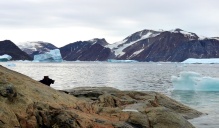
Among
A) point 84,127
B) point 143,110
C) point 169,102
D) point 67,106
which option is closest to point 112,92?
point 169,102

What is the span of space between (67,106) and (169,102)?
8030 mm

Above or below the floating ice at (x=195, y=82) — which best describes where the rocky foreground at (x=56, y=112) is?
above

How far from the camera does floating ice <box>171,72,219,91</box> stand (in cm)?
3622

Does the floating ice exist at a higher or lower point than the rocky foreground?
lower

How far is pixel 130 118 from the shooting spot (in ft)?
36.9

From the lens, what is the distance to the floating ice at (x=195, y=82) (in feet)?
119

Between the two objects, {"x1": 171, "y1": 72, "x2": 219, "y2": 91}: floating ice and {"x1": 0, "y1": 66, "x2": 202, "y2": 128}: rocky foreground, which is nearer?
{"x1": 0, "y1": 66, "x2": 202, "y2": 128}: rocky foreground

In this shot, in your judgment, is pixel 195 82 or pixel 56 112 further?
pixel 195 82

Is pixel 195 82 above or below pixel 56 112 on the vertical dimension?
below

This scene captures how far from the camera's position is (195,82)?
37781 mm

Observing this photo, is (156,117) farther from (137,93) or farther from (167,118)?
(137,93)

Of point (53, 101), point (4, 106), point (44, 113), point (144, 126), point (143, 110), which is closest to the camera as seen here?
point (4, 106)

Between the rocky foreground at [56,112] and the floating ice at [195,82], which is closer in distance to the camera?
the rocky foreground at [56,112]

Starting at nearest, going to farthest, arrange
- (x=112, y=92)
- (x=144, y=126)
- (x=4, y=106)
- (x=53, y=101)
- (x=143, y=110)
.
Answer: (x=4, y=106) < (x=53, y=101) < (x=144, y=126) < (x=143, y=110) < (x=112, y=92)
